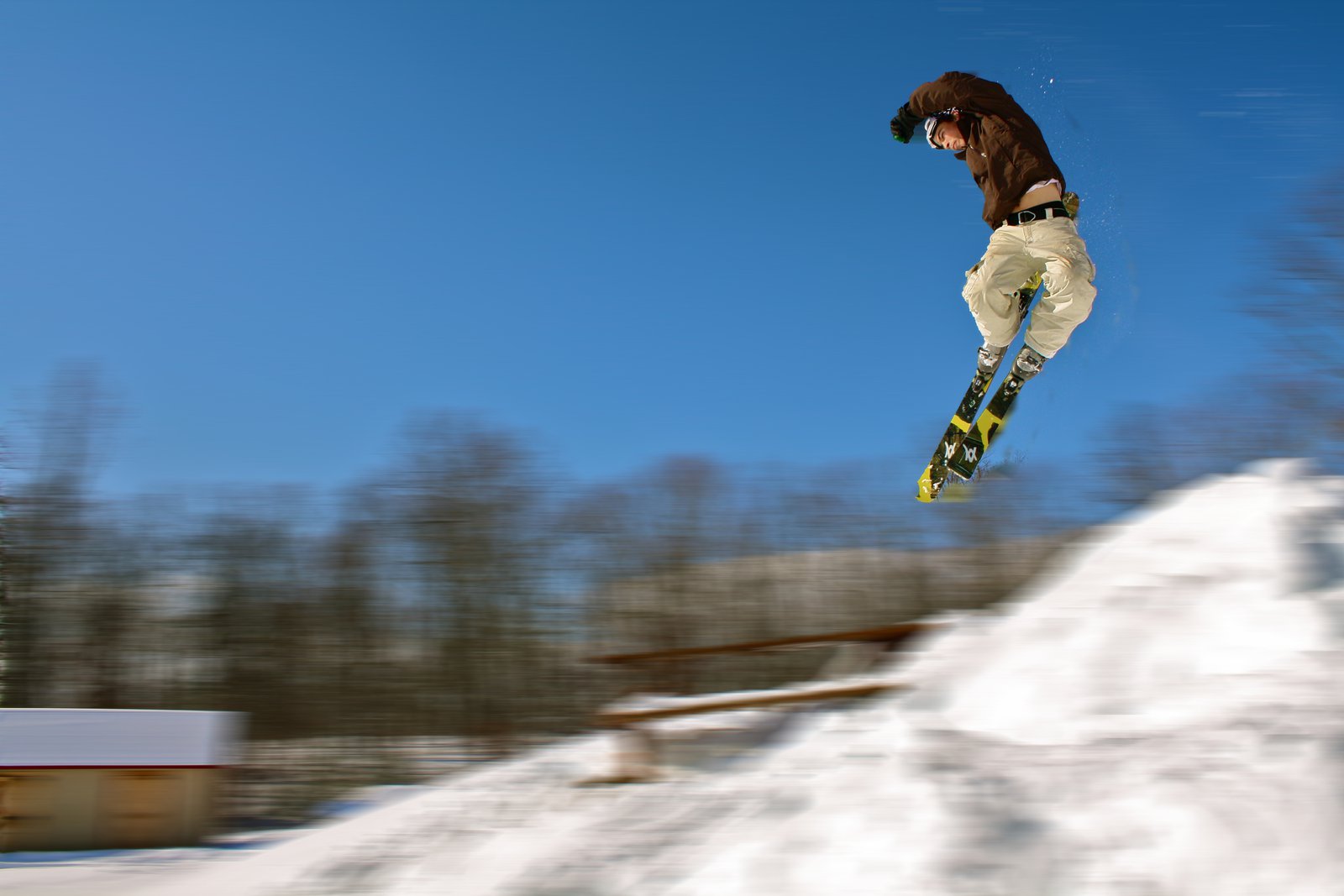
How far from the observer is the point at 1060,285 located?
4926mm

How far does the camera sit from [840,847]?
3.14 meters

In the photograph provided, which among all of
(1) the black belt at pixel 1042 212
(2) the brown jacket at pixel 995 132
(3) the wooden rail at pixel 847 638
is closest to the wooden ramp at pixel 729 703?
(3) the wooden rail at pixel 847 638

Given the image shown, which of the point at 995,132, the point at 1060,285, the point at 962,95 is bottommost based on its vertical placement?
the point at 1060,285

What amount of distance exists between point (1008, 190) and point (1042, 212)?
0.20m

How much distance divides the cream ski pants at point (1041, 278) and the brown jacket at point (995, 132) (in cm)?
18

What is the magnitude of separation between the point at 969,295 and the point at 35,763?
16.4m

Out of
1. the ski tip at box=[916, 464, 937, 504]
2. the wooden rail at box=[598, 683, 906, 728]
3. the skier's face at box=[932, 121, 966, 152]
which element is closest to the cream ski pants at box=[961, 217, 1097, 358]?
the skier's face at box=[932, 121, 966, 152]

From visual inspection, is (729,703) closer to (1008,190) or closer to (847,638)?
(847,638)

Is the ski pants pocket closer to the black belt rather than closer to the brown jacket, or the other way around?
the black belt

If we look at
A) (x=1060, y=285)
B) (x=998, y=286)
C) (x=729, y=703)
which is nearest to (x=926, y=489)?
(x=998, y=286)

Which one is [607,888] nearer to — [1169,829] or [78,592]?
[1169,829]

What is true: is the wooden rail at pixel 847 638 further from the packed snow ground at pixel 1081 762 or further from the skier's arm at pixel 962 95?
the skier's arm at pixel 962 95

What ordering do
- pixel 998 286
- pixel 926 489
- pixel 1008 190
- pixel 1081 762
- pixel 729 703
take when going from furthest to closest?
pixel 926 489 → pixel 729 703 → pixel 998 286 → pixel 1008 190 → pixel 1081 762

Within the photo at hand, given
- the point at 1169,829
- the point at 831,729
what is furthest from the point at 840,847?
the point at 831,729
